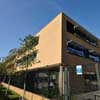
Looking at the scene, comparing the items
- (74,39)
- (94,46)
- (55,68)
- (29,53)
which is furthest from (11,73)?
(94,46)

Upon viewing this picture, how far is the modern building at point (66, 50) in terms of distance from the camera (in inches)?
575

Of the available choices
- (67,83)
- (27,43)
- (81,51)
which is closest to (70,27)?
(81,51)

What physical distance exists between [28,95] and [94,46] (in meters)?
14.8

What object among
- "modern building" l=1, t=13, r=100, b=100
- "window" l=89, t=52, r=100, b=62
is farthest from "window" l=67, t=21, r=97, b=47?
"window" l=89, t=52, r=100, b=62

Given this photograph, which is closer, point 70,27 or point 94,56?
point 70,27

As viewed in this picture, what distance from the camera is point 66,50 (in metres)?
15.5

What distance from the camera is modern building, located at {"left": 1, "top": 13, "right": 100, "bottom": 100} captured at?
47.9 ft

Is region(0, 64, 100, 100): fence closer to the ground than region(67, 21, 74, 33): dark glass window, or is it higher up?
closer to the ground

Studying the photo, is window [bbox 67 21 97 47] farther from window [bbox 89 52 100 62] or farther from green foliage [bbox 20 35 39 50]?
green foliage [bbox 20 35 39 50]

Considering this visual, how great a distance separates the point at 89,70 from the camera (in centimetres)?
1631

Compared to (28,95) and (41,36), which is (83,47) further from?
(28,95)

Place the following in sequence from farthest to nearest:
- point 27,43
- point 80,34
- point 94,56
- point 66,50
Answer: point 94,56
point 80,34
point 27,43
point 66,50

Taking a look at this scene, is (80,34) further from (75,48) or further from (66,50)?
(66,50)

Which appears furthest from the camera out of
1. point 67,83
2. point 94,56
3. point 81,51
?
point 94,56
